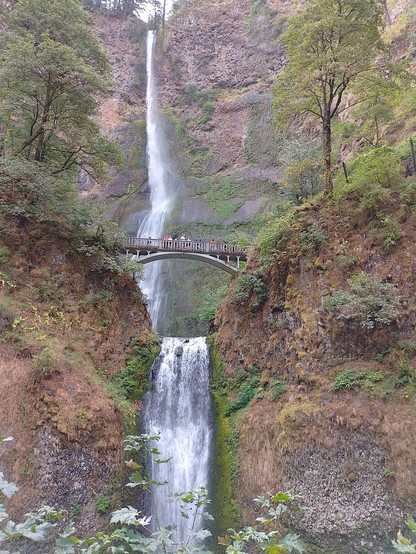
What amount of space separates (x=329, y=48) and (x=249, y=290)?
939 cm

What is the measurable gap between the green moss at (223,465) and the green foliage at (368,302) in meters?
5.27

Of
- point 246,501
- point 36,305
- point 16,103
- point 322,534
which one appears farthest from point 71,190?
point 322,534

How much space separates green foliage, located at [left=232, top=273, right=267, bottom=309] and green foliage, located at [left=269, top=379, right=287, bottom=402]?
3.42 m

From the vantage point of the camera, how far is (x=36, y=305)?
1418cm

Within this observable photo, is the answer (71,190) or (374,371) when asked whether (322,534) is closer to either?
(374,371)

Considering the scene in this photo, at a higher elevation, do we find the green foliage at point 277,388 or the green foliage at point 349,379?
the green foliage at point 349,379

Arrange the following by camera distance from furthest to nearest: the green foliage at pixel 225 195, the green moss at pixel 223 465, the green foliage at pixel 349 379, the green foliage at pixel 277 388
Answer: the green foliage at pixel 225 195 < the green foliage at pixel 277 388 < the green moss at pixel 223 465 < the green foliage at pixel 349 379

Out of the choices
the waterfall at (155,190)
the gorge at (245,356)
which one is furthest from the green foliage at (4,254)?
the waterfall at (155,190)

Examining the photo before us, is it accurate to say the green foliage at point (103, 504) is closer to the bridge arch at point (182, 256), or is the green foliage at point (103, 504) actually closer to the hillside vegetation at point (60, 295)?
the hillside vegetation at point (60, 295)

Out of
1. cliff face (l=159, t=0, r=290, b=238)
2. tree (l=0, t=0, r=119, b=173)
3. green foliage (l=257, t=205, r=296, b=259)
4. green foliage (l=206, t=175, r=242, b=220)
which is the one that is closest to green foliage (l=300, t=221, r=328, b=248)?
green foliage (l=257, t=205, r=296, b=259)

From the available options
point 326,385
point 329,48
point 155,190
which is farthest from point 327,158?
point 155,190

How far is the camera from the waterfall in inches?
1123

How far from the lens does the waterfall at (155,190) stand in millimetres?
28531

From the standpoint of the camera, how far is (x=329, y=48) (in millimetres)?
15062
